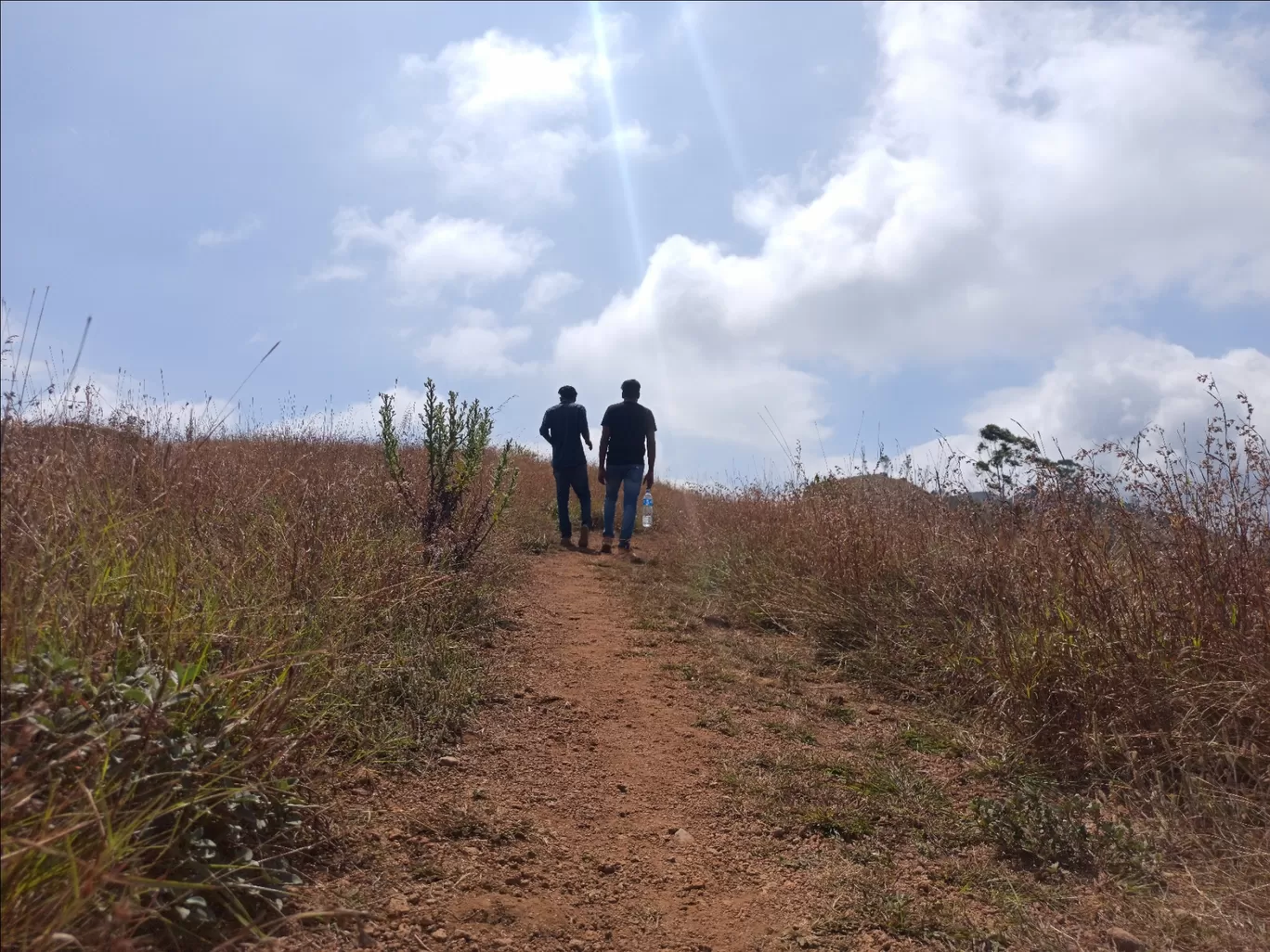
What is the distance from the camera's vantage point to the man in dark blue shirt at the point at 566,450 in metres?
7.90

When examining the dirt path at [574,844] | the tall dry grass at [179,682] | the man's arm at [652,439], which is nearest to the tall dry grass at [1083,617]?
the dirt path at [574,844]

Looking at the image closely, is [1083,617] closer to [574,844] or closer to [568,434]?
[574,844]

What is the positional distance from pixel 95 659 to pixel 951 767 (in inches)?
113

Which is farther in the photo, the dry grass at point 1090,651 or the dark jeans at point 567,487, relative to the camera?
the dark jeans at point 567,487

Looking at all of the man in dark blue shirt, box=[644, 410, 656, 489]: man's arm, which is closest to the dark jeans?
the man in dark blue shirt

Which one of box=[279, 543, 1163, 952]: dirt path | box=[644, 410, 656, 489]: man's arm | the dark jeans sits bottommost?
box=[279, 543, 1163, 952]: dirt path

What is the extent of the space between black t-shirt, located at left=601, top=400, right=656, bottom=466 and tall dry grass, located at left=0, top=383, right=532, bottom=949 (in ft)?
12.9

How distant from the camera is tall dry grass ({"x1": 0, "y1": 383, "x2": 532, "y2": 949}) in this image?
1535 millimetres

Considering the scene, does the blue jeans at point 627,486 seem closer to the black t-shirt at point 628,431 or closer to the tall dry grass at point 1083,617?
the black t-shirt at point 628,431

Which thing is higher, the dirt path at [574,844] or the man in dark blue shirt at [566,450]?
the man in dark blue shirt at [566,450]

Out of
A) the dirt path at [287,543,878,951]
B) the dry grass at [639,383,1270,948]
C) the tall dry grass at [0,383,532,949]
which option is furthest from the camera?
the dry grass at [639,383,1270,948]

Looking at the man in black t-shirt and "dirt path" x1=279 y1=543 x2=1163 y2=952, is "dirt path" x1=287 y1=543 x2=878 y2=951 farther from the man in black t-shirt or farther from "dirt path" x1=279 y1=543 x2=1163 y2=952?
the man in black t-shirt

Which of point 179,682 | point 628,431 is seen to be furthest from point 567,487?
point 179,682

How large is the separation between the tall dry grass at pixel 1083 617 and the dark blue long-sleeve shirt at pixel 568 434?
10.1ft
